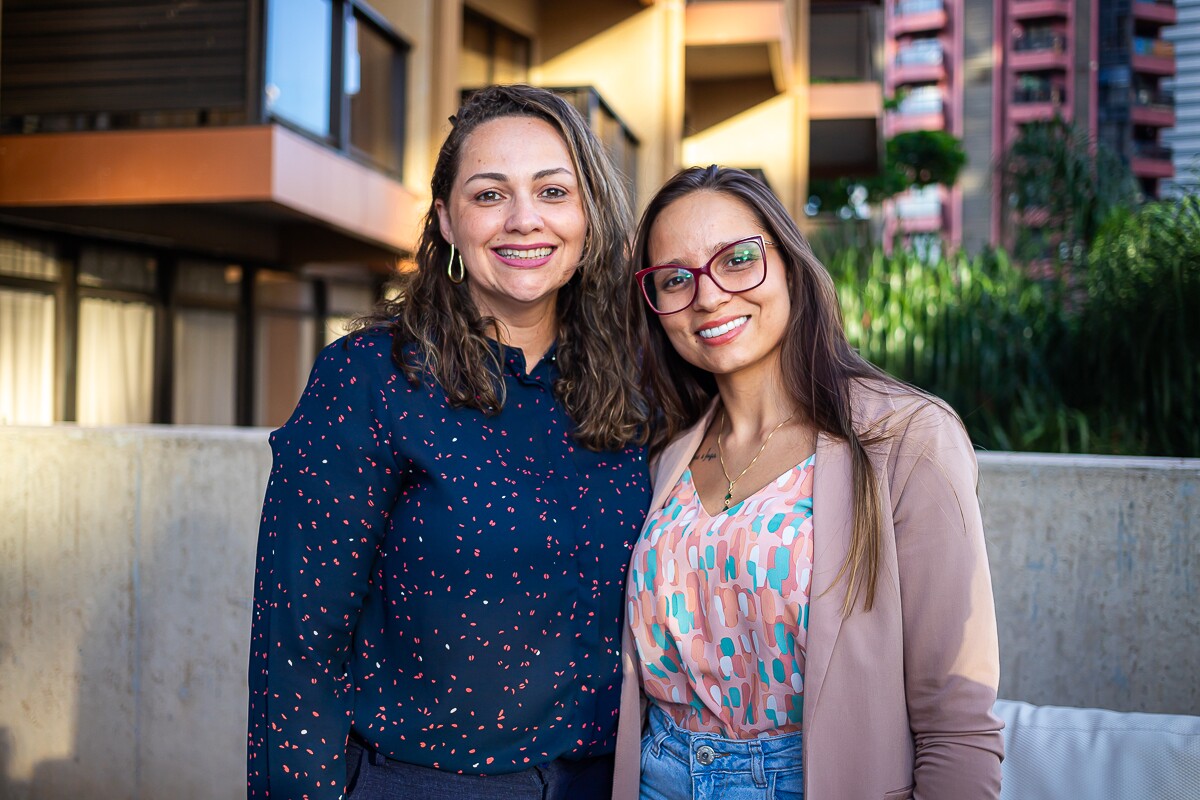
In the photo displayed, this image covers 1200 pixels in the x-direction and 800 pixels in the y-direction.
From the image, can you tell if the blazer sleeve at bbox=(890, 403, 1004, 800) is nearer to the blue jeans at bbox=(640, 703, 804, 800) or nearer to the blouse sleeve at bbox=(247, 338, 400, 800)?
the blue jeans at bbox=(640, 703, 804, 800)

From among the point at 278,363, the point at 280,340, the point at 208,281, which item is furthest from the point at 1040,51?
the point at 208,281

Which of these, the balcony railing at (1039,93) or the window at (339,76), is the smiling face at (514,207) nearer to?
the window at (339,76)

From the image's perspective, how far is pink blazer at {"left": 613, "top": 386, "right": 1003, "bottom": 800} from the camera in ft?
6.09

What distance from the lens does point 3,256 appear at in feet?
25.2

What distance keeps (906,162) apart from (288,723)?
44854 mm

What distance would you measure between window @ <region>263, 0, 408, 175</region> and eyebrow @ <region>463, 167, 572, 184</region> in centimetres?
574

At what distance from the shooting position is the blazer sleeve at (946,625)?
6.07ft

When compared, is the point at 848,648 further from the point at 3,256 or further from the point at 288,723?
the point at 3,256

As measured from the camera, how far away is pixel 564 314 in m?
2.54

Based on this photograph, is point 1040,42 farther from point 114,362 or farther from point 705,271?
point 705,271

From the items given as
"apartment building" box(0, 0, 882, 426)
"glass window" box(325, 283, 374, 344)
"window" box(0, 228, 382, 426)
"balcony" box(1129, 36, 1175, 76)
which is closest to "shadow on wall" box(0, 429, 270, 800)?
"apartment building" box(0, 0, 882, 426)

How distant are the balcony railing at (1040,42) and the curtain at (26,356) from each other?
69.0m

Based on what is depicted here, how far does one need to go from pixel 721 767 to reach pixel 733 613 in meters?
0.31

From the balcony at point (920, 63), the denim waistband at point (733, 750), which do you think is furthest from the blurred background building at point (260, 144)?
the balcony at point (920, 63)
